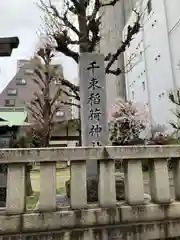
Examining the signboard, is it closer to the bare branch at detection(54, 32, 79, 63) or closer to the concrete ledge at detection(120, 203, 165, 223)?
the bare branch at detection(54, 32, 79, 63)

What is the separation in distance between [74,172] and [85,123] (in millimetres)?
1664

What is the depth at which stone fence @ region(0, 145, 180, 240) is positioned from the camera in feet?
9.78

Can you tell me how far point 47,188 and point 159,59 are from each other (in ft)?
60.4

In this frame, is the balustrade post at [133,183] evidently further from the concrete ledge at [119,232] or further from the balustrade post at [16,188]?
the balustrade post at [16,188]

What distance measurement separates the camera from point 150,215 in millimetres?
3225

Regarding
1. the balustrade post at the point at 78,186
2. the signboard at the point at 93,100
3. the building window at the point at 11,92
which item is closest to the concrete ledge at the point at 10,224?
the balustrade post at the point at 78,186

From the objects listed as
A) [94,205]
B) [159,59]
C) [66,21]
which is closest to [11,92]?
[159,59]

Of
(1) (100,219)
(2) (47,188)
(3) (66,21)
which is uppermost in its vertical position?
(3) (66,21)

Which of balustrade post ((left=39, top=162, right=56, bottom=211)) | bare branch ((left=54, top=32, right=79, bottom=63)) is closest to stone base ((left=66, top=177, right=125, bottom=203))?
balustrade post ((left=39, top=162, right=56, bottom=211))

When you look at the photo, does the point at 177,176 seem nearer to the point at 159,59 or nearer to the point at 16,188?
the point at 16,188

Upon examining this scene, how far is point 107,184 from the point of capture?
3.28m

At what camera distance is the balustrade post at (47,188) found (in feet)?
10.0

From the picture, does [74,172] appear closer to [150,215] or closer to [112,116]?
[150,215]

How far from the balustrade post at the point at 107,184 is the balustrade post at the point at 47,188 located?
64 cm
